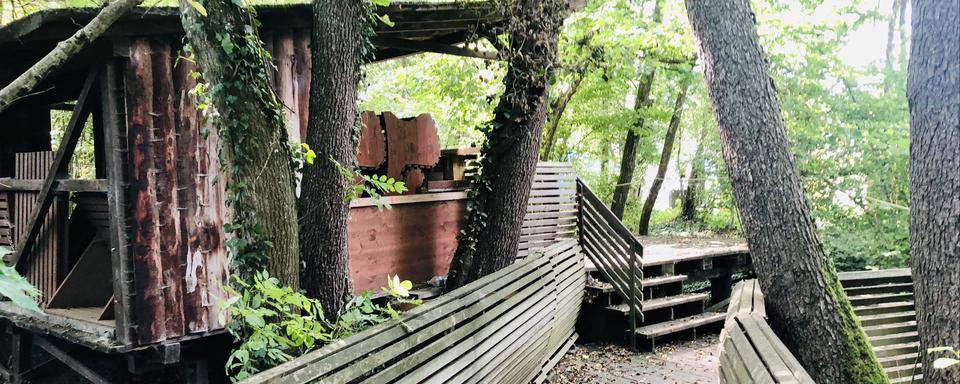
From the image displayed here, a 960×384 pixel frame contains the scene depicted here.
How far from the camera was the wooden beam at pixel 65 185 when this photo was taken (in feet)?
16.5

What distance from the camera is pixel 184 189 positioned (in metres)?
5.04

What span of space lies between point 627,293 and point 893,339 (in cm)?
342

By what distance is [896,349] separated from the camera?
5590mm

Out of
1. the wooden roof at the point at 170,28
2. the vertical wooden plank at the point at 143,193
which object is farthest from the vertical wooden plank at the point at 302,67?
the vertical wooden plank at the point at 143,193

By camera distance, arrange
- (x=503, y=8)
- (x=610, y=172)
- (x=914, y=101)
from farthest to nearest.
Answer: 1. (x=610, y=172)
2. (x=503, y=8)
3. (x=914, y=101)

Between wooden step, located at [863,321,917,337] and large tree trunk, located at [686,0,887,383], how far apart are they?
4.35ft

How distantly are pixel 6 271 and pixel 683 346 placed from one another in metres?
8.45

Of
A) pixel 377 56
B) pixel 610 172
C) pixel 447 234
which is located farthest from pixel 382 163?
pixel 610 172

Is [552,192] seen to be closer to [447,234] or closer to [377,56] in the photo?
[447,234]

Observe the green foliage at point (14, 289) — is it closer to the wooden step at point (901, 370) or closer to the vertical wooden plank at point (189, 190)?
the vertical wooden plank at point (189, 190)

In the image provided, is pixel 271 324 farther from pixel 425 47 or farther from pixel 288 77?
pixel 425 47

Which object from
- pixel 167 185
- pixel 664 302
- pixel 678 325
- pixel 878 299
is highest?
pixel 167 185

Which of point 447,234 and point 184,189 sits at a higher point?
point 184,189

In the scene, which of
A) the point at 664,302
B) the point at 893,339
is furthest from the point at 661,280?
the point at 893,339
